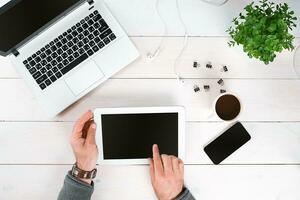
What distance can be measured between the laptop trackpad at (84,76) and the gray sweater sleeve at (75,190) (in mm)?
231

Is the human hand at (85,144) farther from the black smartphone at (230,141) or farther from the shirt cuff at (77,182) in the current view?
the black smartphone at (230,141)

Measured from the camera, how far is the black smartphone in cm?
107

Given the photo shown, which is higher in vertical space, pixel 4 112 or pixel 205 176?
pixel 4 112

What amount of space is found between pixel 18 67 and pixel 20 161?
0.84 feet

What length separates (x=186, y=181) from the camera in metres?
1.09

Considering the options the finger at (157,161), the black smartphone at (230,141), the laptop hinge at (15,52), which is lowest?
the black smartphone at (230,141)

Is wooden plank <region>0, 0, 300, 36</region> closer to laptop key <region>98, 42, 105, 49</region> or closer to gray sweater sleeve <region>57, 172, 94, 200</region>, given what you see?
laptop key <region>98, 42, 105, 49</region>

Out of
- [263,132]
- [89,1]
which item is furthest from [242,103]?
[89,1]

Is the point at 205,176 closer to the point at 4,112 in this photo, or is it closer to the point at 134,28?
the point at 134,28

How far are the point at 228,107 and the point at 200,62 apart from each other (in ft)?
0.48

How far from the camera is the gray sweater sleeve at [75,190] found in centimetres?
101

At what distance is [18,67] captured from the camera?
41.9 inches

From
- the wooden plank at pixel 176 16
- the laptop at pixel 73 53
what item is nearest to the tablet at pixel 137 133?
the laptop at pixel 73 53

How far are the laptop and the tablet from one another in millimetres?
108
